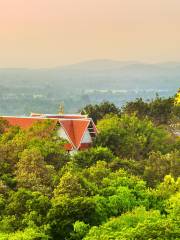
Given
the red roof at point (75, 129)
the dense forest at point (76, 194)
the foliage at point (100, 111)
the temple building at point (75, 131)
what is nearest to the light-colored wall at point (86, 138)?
the temple building at point (75, 131)

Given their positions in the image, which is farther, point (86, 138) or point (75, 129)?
point (75, 129)

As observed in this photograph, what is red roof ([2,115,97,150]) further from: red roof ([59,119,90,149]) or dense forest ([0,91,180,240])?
dense forest ([0,91,180,240])

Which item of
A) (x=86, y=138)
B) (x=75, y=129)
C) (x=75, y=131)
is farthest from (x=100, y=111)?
(x=86, y=138)

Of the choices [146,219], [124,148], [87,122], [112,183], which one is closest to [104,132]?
[124,148]

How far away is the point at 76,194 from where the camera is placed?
18078mm

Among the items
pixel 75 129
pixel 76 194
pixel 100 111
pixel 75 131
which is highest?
pixel 100 111

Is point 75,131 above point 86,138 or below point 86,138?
above

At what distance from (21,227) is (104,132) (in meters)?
17.9

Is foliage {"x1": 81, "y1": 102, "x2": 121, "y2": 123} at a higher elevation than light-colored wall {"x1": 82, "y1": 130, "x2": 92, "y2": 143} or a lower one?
higher

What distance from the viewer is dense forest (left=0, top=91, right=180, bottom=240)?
15.5m

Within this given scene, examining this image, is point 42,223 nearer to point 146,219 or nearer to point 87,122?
point 146,219

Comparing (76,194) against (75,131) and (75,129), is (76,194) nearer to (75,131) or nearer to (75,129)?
(75,131)

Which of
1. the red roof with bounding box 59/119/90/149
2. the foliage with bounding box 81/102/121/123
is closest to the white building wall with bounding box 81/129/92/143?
the red roof with bounding box 59/119/90/149

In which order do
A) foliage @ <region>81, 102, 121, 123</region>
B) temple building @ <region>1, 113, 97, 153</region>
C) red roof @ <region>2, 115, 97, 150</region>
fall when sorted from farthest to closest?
foliage @ <region>81, 102, 121, 123</region> < red roof @ <region>2, 115, 97, 150</region> < temple building @ <region>1, 113, 97, 153</region>
